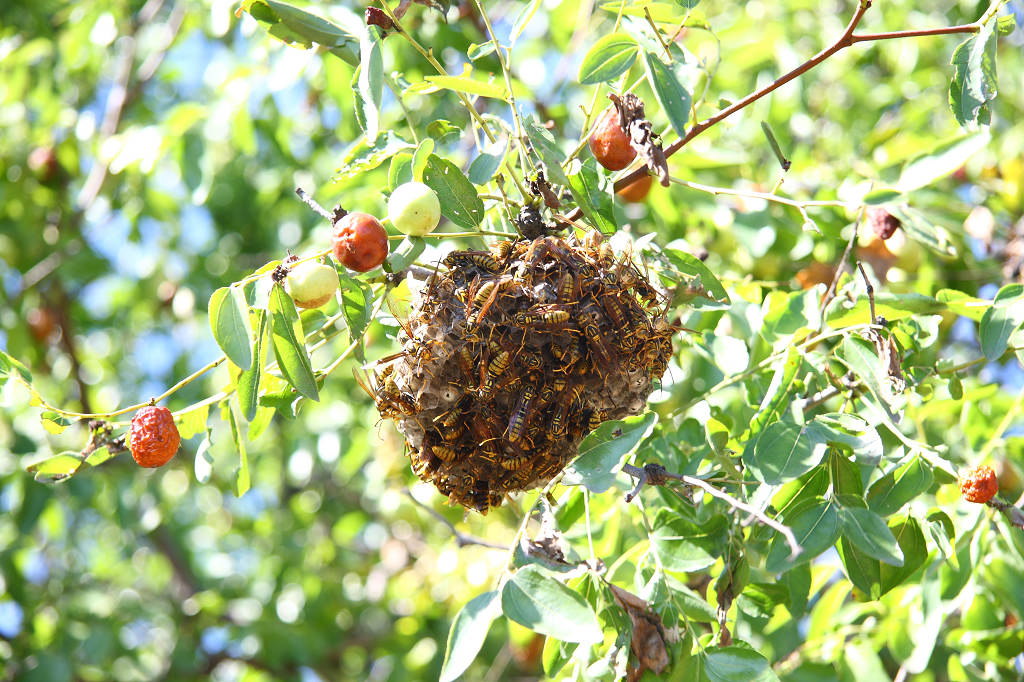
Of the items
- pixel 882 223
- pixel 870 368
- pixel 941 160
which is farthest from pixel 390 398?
pixel 941 160

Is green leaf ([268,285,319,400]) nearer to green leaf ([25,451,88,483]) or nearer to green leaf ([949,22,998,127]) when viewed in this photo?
green leaf ([25,451,88,483])

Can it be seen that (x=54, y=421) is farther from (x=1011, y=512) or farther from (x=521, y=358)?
(x=1011, y=512)

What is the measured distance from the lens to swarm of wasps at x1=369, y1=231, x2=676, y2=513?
1.56 meters

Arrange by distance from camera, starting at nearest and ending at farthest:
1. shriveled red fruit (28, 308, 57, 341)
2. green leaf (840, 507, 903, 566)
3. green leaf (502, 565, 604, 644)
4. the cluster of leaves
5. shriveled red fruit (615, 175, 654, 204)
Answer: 1. green leaf (502, 565, 604, 644)
2. green leaf (840, 507, 903, 566)
3. the cluster of leaves
4. shriveled red fruit (615, 175, 654, 204)
5. shriveled red fruit (28, 308, 57, 341)

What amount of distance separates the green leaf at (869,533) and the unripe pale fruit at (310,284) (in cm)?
98

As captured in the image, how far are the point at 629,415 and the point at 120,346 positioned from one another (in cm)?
389

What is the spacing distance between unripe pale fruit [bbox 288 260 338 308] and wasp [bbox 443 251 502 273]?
21cm

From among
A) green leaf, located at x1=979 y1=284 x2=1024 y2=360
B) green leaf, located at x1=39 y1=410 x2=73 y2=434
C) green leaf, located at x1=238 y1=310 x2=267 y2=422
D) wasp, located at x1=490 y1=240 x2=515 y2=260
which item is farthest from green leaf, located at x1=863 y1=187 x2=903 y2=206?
green leaf, located at x1=39 y1=410 x2=73 y2=434

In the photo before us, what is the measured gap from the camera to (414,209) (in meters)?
1.55

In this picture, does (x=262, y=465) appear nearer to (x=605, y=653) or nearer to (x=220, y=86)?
(x=220, y=86)

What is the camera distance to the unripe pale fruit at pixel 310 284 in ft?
5.25

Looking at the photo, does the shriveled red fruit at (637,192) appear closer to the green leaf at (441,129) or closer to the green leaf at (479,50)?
the green leaf at (441,129)

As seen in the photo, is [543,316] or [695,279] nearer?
[543,316]

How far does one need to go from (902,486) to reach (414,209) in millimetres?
987
